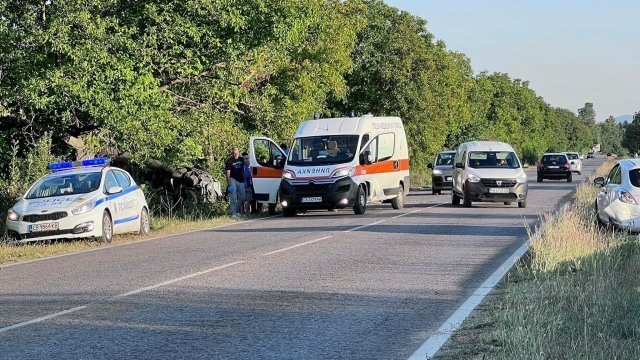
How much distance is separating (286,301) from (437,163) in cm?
3055

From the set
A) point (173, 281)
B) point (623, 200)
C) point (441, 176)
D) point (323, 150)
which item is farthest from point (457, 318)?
point (441, 176)

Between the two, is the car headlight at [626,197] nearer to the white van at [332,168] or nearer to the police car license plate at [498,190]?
the white van at [332,168]

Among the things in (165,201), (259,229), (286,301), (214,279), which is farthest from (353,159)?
(286,301)

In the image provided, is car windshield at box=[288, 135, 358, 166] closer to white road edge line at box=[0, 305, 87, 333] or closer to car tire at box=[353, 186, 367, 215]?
car tire at box=[353, 186, 367, 215]

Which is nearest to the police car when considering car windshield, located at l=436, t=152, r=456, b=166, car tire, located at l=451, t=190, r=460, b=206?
car tire, located at l=451, t=190, r=460, b=206

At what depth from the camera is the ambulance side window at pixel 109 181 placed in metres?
18.6

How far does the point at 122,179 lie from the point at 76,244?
266 cm

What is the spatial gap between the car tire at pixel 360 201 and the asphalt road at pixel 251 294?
5507mm

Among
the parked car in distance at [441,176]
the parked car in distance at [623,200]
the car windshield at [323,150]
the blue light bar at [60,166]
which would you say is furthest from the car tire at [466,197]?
the blue light bar at [60,166]

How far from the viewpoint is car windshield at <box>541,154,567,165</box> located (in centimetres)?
5159

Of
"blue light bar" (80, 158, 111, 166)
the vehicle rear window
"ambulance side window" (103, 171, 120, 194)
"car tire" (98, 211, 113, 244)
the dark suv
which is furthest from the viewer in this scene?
the dark suv

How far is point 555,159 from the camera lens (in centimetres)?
5181

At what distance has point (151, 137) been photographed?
23906 mm

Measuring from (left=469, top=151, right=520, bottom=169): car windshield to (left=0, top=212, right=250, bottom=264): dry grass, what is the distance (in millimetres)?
8775
